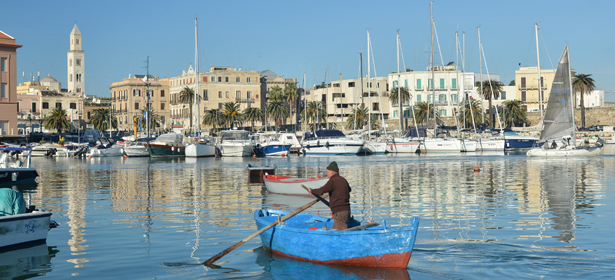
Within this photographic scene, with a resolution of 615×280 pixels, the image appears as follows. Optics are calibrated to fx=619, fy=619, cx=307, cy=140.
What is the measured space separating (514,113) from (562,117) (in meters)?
54.5

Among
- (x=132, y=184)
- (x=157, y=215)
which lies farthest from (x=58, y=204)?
(x=132, y=184)

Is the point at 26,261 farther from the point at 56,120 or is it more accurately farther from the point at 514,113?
the point at 56,120

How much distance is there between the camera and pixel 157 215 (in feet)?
74.0

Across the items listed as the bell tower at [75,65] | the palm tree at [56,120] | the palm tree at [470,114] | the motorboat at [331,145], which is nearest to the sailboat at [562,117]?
the motorboat at [331,145]

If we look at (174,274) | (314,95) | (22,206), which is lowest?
(174,274)

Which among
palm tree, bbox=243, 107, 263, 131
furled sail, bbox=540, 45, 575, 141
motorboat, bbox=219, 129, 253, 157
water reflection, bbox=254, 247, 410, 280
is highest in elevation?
palm tree, bbox=243, 107, 263, 131

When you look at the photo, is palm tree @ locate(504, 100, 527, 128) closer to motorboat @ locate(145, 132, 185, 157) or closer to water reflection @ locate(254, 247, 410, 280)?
motorboat @ locate(145, 132, 185, 157)

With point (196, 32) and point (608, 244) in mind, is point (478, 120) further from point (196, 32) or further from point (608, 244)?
point (608, 244)

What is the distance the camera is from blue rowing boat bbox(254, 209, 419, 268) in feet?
42.8

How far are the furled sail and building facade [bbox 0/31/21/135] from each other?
62.5 m

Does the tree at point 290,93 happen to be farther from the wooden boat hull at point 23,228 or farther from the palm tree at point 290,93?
the wooden boat hull at point 23,228

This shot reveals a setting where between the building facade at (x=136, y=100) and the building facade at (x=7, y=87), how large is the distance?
64.3 meters

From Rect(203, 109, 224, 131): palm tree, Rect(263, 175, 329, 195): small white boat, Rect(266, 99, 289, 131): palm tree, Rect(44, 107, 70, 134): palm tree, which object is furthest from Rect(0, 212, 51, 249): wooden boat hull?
Rect(266, 99, 289, 131): palm tree

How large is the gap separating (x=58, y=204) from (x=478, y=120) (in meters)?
90.7
